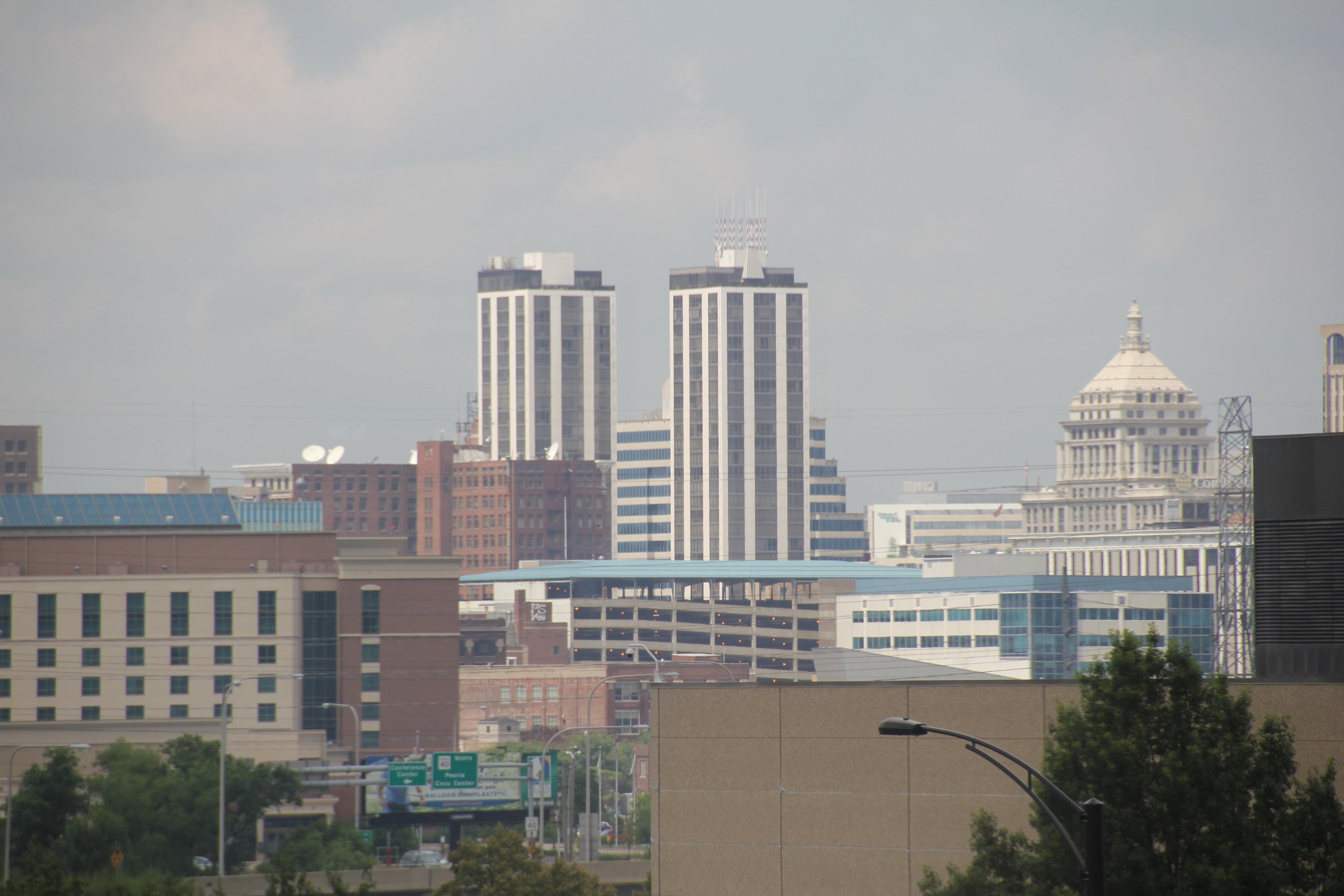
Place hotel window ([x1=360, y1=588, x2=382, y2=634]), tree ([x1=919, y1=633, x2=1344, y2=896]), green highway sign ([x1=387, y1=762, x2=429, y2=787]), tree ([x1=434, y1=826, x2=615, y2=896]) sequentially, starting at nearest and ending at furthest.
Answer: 1. tree ([x1=919, y1=633, x2=1344, y2=896])
2. tree ([x1=434, y1=826, x2=615, y2=896])
3. green highway sign ([x1=387, y1=762, x2=429, y2=787])
4. hotel window ([x1=360, y1=588, x2=382, y2=634])

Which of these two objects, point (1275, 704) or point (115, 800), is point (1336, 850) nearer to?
point (1275, 704)

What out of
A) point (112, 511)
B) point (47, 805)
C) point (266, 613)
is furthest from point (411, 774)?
point (112, 511)

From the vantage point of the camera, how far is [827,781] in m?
37.6

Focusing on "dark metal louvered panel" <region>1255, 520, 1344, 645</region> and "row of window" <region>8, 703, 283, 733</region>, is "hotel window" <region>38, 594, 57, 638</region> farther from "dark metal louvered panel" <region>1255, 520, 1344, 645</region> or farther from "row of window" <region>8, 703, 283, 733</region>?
"dark metal louvered panel" <region>1255, 520, 1344, 645</region>

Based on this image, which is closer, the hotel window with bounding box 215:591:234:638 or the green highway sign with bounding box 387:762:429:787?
the green highway sign with bounding box 387:762:429:787

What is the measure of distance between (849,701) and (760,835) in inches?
126

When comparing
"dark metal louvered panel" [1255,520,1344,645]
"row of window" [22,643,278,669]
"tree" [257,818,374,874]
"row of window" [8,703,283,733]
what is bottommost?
"tree" [257,818,374,874]

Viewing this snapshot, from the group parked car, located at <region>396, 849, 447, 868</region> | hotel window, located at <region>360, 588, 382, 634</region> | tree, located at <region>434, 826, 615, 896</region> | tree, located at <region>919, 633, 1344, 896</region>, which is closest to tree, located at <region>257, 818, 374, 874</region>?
parked car, located at <region>396, 849, 447, 868</region>

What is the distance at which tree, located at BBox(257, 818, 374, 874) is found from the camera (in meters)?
99.6

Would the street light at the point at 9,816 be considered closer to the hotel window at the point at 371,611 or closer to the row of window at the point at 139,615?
the row of window at the point at 139,615

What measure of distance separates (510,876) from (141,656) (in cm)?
7299

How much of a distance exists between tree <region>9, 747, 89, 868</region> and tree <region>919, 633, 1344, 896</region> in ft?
232

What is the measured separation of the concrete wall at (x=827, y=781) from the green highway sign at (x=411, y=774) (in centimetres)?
7710

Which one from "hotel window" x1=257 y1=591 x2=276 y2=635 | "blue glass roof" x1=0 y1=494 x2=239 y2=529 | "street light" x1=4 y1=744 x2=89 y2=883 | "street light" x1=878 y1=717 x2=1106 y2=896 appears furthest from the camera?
"blue glass roof" x1=0 y1=494 x2=239 y2=529
